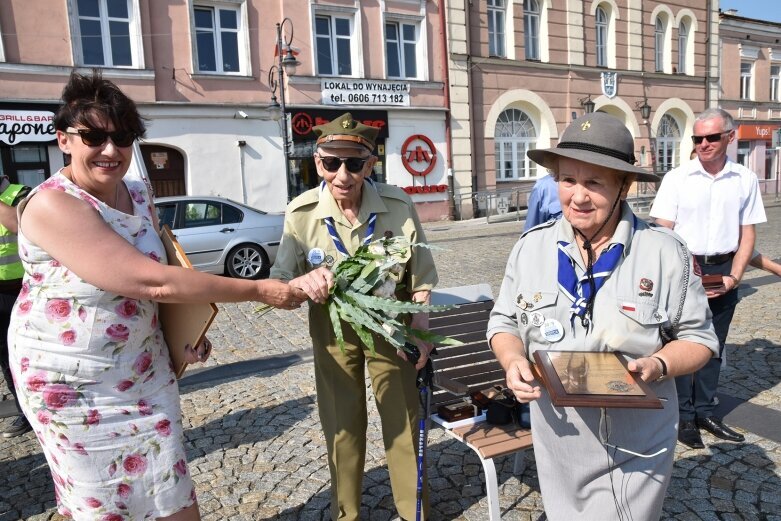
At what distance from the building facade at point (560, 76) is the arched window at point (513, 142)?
36mm

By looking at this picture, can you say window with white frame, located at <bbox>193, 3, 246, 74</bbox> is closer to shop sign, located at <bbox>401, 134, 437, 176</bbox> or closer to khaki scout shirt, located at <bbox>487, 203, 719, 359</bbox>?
shop sign, located at <bbox>401, 134, 437, 176</bbox>

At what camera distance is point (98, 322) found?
6.50ft

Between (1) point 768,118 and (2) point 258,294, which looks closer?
(2) point 258,294

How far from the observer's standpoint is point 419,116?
19.2 m

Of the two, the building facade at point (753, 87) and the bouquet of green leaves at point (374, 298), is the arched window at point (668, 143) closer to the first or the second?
the building facade at point (753, 87)

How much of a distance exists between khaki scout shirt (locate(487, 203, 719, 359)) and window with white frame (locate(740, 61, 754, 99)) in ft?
103

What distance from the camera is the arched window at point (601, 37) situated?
23000 millimetres

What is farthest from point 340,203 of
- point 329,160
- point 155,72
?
point 155,72

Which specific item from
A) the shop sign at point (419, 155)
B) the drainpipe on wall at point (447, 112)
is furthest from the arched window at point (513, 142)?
the shop sign at point (419, 155)

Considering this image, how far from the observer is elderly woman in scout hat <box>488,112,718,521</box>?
1842 mm

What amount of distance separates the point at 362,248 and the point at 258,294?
530mm

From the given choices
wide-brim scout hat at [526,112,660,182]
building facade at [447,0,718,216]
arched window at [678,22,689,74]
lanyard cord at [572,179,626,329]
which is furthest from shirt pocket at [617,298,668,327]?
arched window at [678,22,689,74]

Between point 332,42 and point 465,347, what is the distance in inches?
624

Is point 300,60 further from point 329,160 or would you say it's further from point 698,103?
point 698,103
